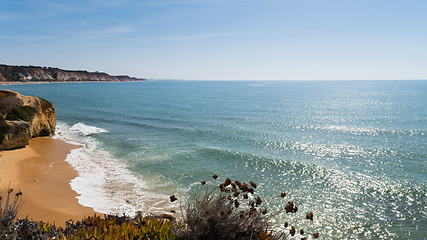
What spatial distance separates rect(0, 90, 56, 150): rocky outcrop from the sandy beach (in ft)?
2.94

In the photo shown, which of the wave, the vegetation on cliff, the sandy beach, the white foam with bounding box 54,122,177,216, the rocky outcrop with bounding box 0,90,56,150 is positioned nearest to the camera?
the vegetation on cliff

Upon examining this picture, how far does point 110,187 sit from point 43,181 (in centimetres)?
392

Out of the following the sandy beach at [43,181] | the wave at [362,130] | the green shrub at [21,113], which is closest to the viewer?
the sandy beach at [43,181]

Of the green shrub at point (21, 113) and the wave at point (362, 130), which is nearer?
the green shrub at point (21, 113)

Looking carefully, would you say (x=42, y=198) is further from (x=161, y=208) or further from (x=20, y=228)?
(x=20, y=228)

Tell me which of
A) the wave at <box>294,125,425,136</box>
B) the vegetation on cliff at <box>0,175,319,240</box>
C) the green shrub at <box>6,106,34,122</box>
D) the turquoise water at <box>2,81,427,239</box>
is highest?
the green shrub at <box>6,106,34,122</box>

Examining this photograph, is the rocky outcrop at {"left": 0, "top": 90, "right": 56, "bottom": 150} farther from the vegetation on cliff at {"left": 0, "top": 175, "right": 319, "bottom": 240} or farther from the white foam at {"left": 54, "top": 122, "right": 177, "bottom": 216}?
the vegetation on cliff at {"left": 0, "top": 175, "right": 319, "bottom": 240}

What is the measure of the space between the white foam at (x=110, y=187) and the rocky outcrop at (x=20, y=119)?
13.2 ft

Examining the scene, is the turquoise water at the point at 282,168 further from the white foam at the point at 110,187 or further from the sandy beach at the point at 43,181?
the sandy beach at the point at 43,181

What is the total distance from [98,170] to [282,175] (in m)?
13.1

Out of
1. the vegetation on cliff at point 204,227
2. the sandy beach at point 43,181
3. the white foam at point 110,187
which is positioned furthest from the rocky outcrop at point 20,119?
the vegetation on cliff at point 204,227

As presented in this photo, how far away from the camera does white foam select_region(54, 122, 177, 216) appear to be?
1309 cm

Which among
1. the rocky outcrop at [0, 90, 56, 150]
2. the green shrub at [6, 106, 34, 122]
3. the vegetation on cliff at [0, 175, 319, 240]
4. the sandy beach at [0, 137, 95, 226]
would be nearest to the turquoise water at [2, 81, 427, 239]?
the sandy beach at [0, 137, 95, 226]

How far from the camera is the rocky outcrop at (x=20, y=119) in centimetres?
2025
